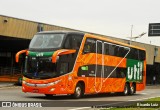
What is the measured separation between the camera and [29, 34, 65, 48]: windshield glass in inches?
836

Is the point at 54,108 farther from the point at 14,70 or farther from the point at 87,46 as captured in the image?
the point at 14,70

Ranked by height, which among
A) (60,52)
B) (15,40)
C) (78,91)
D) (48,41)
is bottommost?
(78,91)

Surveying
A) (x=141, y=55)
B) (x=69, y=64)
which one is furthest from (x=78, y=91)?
(x=141, y=55)

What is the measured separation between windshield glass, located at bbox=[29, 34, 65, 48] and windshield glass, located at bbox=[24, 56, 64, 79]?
2.46 feet

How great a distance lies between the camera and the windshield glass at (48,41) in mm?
21234

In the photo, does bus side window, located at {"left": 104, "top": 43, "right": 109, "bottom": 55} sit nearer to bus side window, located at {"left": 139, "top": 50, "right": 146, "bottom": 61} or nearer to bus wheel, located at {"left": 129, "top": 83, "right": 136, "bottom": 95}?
bus wheel, located at {"left": 129, "top": 83, "right": 136, "bottom": 95}

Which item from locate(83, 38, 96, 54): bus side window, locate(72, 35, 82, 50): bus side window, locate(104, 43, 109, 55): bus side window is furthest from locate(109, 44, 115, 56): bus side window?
locate(72, 35, 82, 50): bus side window

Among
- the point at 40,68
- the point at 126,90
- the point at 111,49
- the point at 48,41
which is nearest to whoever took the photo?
the point at 40,68

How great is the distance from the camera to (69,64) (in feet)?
70.6

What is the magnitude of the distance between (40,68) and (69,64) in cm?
153

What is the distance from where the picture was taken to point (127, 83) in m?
29.8

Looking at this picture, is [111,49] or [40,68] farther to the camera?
[111,49]

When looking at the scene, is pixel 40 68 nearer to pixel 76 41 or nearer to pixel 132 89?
pixel 76 41

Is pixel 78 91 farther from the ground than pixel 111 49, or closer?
closer
